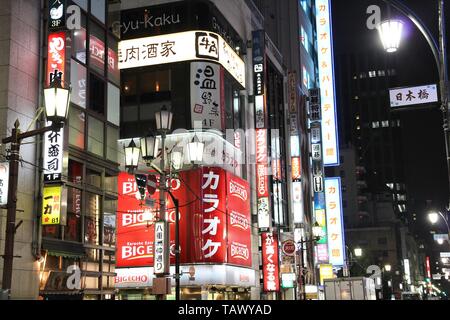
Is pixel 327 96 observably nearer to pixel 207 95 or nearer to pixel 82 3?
pixel 207 95

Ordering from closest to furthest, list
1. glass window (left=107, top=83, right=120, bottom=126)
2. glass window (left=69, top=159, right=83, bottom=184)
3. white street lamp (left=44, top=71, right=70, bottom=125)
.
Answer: white street lamp (left=44, top=71, right=70, bottom=125), glass window (left=69, top=159, right=83, bottom=184), glass window (left=107, top=83, right=120, bottom=126)

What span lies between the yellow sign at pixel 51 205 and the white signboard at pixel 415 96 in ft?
34.3

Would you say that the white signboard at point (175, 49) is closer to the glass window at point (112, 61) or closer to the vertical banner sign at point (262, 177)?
the vertical banner sign at point (262, 177)

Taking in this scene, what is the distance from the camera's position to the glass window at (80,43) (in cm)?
2141

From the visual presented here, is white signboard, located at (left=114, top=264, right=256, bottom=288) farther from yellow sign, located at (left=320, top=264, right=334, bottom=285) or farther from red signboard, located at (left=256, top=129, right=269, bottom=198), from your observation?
yellow sign, located at (left=320, top=264, right=334, bottom=285)

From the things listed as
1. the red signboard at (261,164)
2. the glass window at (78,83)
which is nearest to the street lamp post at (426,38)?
the glass window at (78,83)

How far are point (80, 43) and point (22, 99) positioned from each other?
4595 mm

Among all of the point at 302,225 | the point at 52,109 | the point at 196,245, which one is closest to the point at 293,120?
the point at 302,225

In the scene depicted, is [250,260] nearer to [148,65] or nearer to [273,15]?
[148,65]

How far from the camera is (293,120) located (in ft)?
170

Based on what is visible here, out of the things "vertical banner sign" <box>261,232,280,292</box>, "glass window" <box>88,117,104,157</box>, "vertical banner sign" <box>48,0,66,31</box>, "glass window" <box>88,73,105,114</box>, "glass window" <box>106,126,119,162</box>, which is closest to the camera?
"vertical banner sign" <box>48,0,66,31</box>

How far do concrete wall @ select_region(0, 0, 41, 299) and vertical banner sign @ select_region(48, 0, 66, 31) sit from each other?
26.7 inches

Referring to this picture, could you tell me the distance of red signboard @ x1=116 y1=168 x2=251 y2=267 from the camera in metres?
31.3

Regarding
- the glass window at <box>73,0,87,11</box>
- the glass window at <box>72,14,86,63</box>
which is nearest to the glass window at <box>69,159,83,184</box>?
the glass window at <box>72,14,86,63</box>
